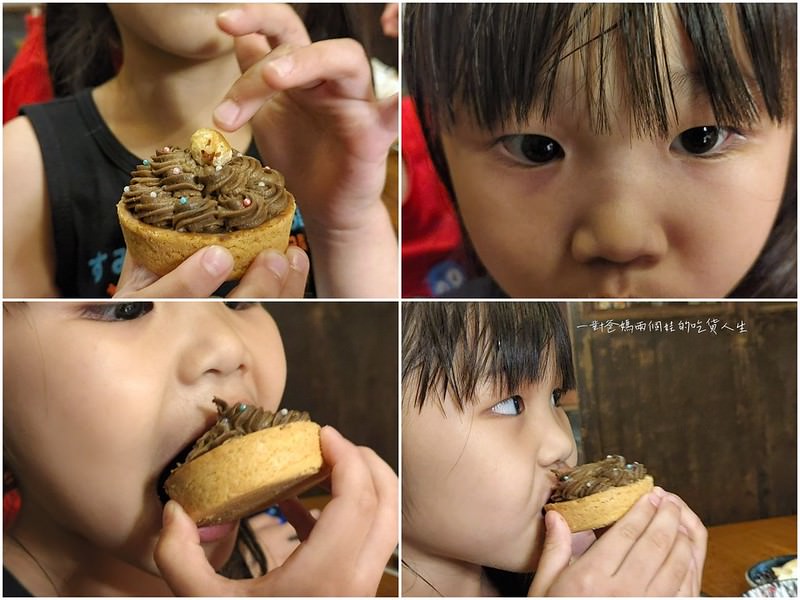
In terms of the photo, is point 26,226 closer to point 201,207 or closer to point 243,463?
point 201,207

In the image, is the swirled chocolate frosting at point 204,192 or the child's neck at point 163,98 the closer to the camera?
the swirled chocolate frosting at point 204,192

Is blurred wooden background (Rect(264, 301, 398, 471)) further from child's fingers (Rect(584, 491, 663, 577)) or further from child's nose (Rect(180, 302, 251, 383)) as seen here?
child's fingers (Rect(584, 491, 663, 577))

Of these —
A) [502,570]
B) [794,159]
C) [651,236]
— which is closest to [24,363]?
[502,570]

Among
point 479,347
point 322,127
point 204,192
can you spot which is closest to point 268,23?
point 322,127

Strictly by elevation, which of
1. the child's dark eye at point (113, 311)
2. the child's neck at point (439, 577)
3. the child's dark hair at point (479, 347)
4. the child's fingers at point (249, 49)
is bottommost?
the child's neck at point (439, 577)

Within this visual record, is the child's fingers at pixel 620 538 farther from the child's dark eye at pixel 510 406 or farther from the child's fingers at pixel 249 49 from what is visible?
the child's fingers at pixel 249 49

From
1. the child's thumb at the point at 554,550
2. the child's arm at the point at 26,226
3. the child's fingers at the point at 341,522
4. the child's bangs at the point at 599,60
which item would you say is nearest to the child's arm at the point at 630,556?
the child's thumb at the point at 554,550
